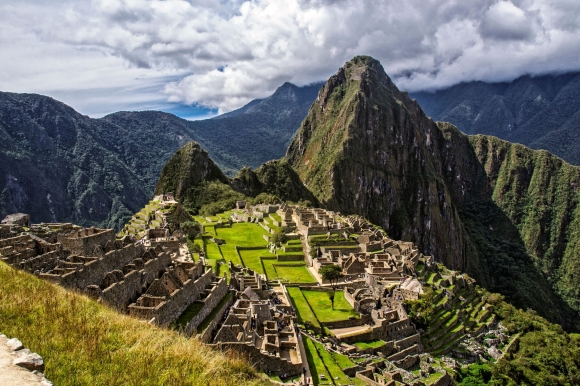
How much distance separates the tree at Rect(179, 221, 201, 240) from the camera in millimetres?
49875

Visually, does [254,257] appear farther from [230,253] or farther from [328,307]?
[328,307]

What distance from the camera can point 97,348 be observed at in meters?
8.45

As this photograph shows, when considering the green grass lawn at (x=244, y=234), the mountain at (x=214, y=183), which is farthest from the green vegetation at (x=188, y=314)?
A: the mountain at (x=214, y=183)

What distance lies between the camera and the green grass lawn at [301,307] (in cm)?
3090

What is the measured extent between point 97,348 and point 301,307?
84.8 ft

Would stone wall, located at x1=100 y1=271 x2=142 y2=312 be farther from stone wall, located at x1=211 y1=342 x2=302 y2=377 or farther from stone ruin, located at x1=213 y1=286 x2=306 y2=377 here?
stone wall, located at x1=211 y1=342 x2=302 y2=377

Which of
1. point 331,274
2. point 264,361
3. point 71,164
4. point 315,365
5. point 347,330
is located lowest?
point 347,330

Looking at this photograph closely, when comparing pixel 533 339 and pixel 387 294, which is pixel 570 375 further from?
pixel 387 294

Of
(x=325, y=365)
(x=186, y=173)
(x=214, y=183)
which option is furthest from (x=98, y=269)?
(x=186, y=173)

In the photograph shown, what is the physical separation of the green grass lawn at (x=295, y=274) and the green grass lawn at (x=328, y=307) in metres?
2.56

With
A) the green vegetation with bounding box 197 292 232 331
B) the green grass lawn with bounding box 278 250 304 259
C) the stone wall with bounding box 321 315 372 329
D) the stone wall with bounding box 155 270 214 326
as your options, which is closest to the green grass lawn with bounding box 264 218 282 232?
the green grass lawn with bounding box 278 250 304 259

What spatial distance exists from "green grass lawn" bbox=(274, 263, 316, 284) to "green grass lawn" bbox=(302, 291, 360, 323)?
256cm

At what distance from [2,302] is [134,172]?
159 meters

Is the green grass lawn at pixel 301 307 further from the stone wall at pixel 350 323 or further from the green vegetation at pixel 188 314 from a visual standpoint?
the green vegetation at pixel 188 314
